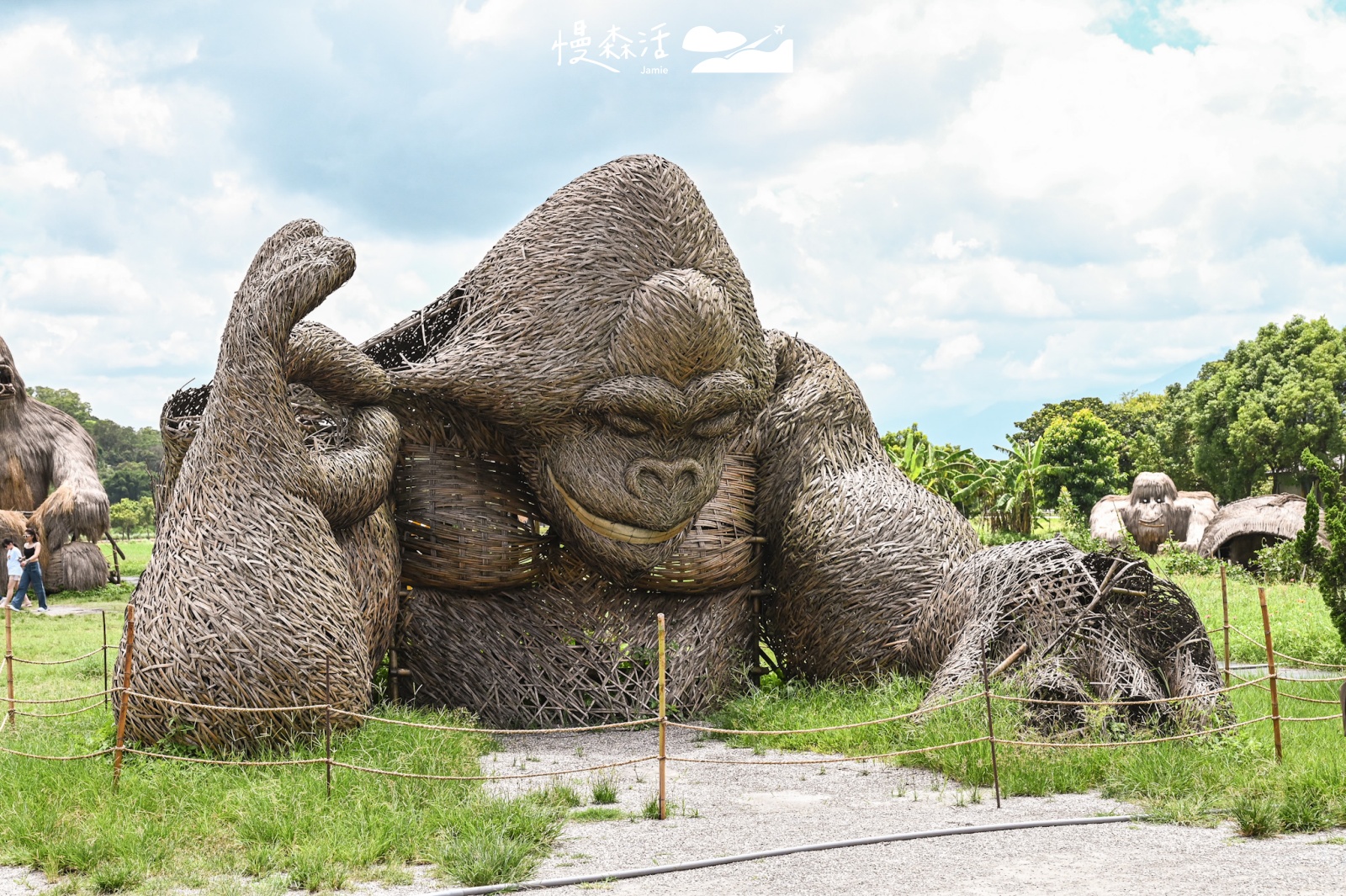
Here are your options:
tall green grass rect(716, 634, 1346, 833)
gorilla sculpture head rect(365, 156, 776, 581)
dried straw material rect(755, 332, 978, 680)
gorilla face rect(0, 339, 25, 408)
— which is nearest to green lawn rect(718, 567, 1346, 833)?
tall green grass rect(716, 634, 1346, 833)

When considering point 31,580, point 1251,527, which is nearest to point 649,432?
point 31,580

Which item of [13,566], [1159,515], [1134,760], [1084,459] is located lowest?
[1134,760]

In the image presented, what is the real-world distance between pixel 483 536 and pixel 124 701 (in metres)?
2.73

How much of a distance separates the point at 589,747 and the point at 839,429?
11.3 ft

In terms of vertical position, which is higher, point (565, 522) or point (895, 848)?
point (565, 522)

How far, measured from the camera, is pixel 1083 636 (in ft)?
23.5

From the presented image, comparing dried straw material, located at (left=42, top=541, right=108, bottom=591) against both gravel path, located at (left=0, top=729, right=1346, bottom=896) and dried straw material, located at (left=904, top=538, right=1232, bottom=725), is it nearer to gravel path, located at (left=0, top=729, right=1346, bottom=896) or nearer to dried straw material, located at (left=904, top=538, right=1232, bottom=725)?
gravel path, located at (left=0, top=729, right=1346, bottom=896)

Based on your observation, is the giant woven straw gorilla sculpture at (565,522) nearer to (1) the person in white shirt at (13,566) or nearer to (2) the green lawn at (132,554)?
(1) the person in white shirt at (13,566)

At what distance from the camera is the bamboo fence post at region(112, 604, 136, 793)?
589 cm

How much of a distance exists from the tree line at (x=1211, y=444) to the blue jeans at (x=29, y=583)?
54.9ft

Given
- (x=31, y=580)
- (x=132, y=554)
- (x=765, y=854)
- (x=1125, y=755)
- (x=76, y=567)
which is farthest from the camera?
(x=132, y=554)

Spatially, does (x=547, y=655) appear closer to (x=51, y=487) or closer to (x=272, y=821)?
(x=272, y=821)

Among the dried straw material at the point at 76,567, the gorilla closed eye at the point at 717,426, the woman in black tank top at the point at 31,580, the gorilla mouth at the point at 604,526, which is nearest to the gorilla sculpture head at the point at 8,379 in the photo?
the dried straw material at the point at 76,567

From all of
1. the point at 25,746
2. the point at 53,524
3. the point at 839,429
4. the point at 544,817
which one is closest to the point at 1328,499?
the point at 839,429
